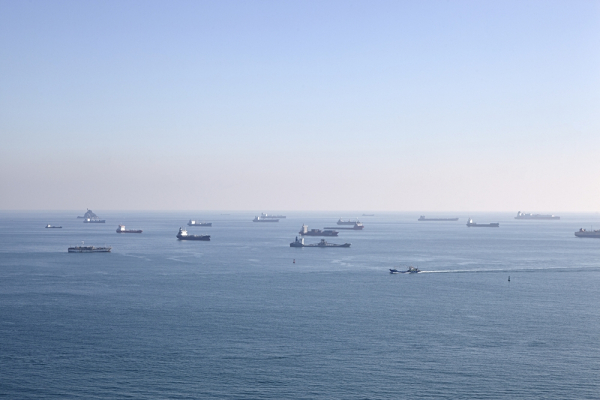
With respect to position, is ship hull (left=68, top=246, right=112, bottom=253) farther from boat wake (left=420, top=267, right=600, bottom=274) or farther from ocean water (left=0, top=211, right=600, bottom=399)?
boat wake (left=420, top=267, right=600, bottom=274)

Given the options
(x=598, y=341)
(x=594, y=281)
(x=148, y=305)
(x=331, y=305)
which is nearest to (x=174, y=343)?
(x=148, y=305)

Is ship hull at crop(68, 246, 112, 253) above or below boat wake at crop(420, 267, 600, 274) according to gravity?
above

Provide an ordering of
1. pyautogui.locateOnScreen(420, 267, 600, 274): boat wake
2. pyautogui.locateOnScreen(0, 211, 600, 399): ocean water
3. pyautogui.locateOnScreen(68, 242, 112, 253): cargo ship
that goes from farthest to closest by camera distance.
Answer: pyautogui.locateOnScreen(68, 242, 112, 253): cargo ship
pyautogui.locateOnScreen(420, 267, 600, 274): boat wake
pyautogui.locateOnScreen(0, 211, 600, 399): ocean water

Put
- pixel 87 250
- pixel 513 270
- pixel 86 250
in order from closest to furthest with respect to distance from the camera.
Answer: pixel 513 270 < pixel 86 250 < pixel 87 250

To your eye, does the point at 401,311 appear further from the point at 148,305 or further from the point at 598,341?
the point at 148,305

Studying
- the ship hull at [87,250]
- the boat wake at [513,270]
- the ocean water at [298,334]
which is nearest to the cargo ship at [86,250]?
the ship hull at [87,250]

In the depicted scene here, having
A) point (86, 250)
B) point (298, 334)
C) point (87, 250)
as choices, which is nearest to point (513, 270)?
point (298, 334)

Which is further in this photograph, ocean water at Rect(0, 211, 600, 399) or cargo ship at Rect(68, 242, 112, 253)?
cargo ship at Rect(68, 242, 112, 253)

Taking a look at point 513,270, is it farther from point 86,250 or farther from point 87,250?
point 86,250

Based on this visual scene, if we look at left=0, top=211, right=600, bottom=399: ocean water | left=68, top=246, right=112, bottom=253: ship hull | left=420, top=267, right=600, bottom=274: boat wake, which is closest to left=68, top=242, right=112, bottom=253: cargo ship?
left=68, top=246, right=112, bottom=253: ship hull
